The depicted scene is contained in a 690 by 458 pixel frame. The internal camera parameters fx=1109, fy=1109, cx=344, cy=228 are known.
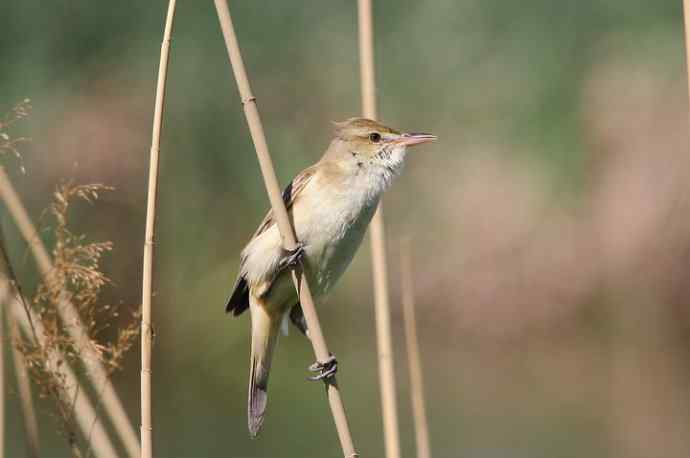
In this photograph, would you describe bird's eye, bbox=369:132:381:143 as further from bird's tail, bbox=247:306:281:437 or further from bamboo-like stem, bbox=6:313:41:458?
bamboo-like stem, bbox=6:313:41:458

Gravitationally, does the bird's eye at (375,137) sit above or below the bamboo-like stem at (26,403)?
above

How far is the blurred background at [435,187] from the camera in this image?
6.34m

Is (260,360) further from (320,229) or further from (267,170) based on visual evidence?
(267,170)

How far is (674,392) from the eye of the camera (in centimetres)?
639

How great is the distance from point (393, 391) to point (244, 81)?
29.6 inches

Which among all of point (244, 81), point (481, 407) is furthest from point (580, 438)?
point (244, 81)

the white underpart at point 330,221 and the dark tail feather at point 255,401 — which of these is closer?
the white underpart at point 330,221

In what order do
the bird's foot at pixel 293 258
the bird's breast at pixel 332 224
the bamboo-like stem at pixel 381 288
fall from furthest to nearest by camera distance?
the bird's breast at pixel 332 224, the bird's foot at pixel 293 258, the bamboo-like stem at pixel 381 288

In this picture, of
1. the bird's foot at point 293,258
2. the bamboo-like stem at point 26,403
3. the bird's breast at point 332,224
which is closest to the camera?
the bamboo-like stem at point 26,403

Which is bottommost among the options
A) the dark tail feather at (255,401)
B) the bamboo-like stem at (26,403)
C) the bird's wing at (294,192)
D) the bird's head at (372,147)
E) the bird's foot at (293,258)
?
the dark tail feather at (255,401)

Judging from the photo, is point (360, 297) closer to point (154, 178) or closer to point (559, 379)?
point (559, 379)

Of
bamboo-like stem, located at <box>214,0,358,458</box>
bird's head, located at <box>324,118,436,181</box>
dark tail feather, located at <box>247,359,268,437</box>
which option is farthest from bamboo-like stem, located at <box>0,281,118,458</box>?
bird's head, located at <box>324,118,436,181</box>

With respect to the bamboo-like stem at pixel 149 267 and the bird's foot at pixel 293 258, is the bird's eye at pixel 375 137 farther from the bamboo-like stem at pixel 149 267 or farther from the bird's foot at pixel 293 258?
the bamboo-like stem at pixel 149 267

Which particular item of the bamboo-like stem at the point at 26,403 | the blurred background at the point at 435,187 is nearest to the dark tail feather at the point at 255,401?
the bamboo-like stem at the point at 26,403
